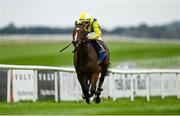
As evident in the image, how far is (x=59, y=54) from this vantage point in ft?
228

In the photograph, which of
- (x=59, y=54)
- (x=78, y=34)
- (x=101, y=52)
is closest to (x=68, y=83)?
(x=101, y=52)

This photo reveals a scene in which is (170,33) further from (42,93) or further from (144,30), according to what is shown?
(42,93)

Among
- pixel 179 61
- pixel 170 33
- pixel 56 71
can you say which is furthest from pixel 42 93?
pixel 170 33

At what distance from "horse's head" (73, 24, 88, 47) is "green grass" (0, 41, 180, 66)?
43102 mm

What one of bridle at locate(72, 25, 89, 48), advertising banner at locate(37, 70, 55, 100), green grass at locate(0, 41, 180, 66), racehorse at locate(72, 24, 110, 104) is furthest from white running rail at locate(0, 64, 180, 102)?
green grass at locate(0, 41, 180, 66)

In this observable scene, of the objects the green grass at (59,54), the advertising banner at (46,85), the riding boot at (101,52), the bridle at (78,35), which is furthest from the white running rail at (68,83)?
the green grass at (59,54)

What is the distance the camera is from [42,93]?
20375 millimetres

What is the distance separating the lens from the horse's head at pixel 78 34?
17.4 metres

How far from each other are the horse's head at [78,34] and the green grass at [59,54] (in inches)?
1697

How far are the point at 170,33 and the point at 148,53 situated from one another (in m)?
25.6

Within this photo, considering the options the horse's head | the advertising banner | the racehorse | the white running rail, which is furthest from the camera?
the advertising banner

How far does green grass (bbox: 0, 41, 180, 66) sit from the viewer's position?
211ft

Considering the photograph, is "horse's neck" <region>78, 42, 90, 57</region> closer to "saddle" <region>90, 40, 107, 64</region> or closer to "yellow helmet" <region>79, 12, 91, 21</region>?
"saddle" <region>90, 40, 107, 64</region>

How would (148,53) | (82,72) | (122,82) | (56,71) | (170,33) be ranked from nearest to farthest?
(82,72) → (56,71) → (122,82) → (148,53) → (170,33)
